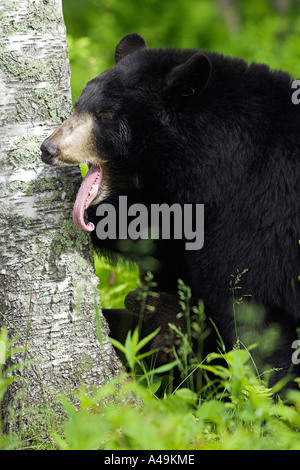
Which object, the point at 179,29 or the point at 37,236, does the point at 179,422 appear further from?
the point at 179,29

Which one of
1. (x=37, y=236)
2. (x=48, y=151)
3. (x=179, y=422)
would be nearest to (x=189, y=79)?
(x=48, y=151)

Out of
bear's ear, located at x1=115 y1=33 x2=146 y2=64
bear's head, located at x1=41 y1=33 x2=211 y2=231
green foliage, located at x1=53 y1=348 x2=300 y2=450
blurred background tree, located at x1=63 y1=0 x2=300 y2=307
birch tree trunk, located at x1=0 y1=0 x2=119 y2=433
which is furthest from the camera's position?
blurred background tree, located at x1=63 y1=0 x2=300 y2=307

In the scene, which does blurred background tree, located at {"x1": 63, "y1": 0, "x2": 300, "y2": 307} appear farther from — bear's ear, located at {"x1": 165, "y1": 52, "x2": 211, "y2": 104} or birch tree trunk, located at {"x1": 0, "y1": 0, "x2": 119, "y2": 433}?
birch tree trunk, located at {"x1": 0, "y1": 0, "x2": 119, "y2": 433}

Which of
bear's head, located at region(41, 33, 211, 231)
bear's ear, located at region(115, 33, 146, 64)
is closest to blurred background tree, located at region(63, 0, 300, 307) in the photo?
bear's ear, located at region(115, 33, 146, 64)

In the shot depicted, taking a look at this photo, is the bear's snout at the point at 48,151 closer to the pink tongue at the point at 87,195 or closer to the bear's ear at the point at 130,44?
the pink tongue at the point at 87,195

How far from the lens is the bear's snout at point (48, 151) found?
3.26 metres

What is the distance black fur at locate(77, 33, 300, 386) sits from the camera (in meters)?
3.55

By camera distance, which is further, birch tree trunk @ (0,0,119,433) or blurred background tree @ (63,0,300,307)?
blurred background tree @ (63,0,300,307)

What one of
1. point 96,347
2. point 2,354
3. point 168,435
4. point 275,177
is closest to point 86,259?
point 96,347

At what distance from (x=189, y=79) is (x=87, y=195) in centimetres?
76

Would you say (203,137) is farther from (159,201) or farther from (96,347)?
(96,347)

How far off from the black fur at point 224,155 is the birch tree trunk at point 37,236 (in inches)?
14.3

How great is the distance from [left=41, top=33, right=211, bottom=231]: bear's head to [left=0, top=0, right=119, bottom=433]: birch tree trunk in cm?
21

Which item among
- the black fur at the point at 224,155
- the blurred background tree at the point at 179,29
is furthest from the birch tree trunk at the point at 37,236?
the blurred background tree at the point at 179,29
